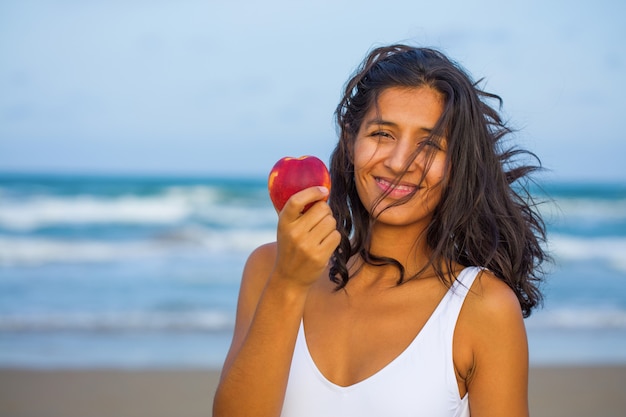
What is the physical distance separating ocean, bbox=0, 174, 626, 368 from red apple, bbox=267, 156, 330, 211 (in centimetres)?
111

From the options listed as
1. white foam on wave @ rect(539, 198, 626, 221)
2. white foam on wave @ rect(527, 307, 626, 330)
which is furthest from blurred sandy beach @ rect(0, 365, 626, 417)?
white foam on wave @ rect(539, 198, 626, 221)

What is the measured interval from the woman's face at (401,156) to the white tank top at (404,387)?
30 cm

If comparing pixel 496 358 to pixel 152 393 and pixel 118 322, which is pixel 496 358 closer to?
pixel 152 393

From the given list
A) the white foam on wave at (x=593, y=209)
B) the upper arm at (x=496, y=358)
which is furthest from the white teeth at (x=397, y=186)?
the white foam on wave at (x=593, y=209)

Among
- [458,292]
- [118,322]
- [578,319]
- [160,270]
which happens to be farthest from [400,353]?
[160,270]

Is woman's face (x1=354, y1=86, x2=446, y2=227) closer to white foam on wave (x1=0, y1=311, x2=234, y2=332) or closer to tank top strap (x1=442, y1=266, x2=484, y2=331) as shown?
tank top strap (x1=442, y1=266, x2=484, y2=331)

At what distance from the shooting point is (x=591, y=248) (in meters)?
15.2

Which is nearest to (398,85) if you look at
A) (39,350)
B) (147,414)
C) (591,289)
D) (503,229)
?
(503,229)

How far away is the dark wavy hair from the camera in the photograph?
8.50ft

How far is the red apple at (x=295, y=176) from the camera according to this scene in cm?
227

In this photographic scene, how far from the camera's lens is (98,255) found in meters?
13.2

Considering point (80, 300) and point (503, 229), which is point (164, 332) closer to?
point (80, 300)

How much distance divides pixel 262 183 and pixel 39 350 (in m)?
16.5

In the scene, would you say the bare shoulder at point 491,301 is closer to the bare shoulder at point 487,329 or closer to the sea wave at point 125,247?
the bare shoulder at point 487,329
